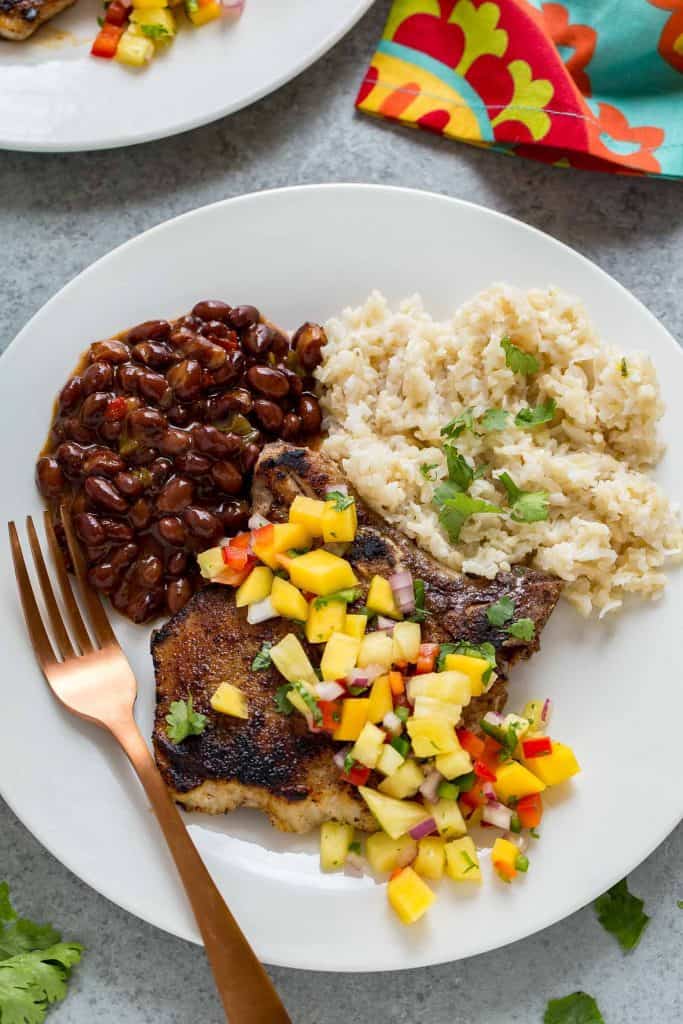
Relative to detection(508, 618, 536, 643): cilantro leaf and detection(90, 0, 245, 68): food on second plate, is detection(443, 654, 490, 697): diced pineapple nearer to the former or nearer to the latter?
detection(508, 618, 536, 643): cilantro leaf

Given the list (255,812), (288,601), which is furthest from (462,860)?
(288,601)

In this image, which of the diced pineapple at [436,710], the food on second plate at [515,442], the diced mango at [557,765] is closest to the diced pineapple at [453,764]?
the diced pineapple at [436,710]

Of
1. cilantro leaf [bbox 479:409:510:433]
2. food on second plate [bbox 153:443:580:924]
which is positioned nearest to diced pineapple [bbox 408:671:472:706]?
food on second plate [bbox 153:443:580:924]

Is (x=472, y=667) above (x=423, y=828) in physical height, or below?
above

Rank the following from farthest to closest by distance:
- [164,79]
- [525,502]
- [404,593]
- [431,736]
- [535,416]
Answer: [164,79], [535,416], [525,502], [404,593], [431,736]

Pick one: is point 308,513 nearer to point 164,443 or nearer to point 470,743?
point 164,443

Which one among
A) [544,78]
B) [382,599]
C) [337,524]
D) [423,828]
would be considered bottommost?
[423,828]
